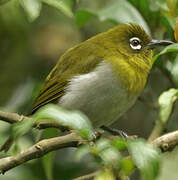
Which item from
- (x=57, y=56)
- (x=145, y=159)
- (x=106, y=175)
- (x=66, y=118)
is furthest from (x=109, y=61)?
(x=145, y=159)

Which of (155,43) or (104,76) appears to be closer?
(104,76)

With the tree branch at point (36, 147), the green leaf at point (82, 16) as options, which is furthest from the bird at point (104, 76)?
the tree branch at point (36, 147)

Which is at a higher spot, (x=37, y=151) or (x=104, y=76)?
(x=104, y=76)

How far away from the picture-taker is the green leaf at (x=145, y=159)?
5.59ft

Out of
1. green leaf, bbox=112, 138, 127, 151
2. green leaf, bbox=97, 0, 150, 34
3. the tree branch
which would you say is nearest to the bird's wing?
green leaf, bbox=97, 0, 150, 34

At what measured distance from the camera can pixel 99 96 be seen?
3615mm

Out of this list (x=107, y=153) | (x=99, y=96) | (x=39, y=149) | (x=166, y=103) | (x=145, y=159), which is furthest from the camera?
(x=99, y=96)

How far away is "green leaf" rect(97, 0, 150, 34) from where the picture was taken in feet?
12.2

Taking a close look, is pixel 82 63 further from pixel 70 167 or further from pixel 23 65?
pixel 23 65

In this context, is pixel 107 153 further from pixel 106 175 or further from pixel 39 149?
pixel 39 149

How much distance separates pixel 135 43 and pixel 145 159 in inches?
101

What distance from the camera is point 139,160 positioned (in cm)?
173

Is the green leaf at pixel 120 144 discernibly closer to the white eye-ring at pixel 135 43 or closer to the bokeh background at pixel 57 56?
the bokeh background at pixel 57 56

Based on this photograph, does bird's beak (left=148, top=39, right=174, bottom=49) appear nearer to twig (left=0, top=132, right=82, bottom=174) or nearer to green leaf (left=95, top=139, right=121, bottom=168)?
twig (left=0, top=132, right=82, bottom=174)
